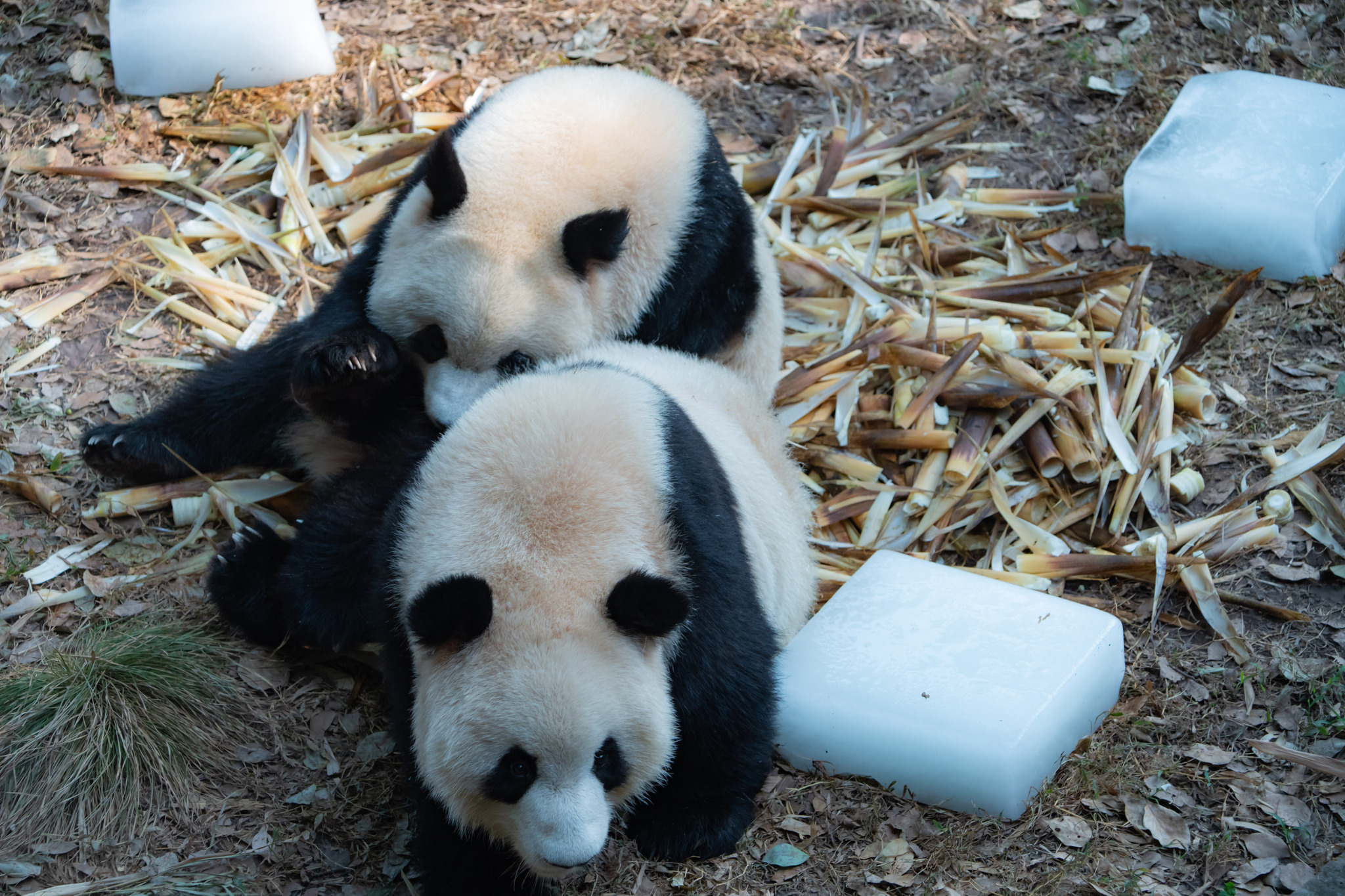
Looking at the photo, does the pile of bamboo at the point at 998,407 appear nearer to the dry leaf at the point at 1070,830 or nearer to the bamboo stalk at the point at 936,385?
the bamboo stalk at the point at 936,385

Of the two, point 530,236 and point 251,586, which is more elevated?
point 530,236

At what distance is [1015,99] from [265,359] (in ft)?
12.3

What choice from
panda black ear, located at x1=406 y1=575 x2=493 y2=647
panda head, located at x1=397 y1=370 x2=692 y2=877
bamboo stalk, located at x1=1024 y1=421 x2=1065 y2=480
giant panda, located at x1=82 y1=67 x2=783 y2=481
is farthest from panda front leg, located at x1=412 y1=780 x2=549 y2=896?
bamboo stalk, located at x1=1024 y1=421 x2=1065 y2=480

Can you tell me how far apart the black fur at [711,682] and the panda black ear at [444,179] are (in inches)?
36.5

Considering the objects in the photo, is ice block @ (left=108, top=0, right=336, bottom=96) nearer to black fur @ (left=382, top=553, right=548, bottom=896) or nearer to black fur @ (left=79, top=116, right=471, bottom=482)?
black fur @ (left=79, top=116, right=471, bottom=482)

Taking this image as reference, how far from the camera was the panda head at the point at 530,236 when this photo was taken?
3154 mm

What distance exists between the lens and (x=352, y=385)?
3.24 m

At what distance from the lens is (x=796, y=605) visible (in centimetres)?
316

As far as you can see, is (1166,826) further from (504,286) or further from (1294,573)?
(504,286)

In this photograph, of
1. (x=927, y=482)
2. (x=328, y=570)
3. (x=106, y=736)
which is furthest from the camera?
(x=927, y=482)

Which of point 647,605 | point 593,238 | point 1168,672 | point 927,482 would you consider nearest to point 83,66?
point 593,238

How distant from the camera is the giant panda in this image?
3.17 metres

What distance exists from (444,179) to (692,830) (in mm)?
1865

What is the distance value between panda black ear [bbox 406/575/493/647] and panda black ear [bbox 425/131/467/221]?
140 cm
